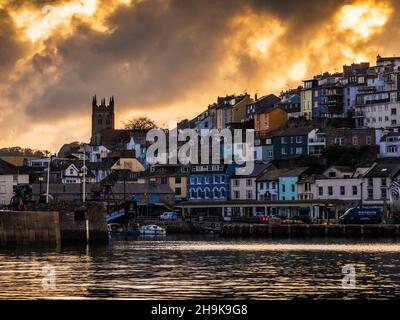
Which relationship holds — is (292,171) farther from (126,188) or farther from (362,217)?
(362,217)

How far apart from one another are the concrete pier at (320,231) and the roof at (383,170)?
26320mm

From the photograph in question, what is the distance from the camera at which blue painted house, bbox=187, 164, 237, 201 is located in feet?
540

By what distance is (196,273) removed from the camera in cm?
5162

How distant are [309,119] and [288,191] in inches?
1827

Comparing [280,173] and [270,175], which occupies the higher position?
[280,173]

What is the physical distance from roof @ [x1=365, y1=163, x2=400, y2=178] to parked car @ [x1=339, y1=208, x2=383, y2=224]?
19.1 meters

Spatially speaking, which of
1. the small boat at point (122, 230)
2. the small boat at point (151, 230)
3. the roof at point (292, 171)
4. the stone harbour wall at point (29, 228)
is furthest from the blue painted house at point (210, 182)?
the stone harbour wall at point (29, 228)

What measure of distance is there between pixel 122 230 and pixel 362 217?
26.0 meters

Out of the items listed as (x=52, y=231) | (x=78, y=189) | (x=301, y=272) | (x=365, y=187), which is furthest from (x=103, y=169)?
(x=301, y=272)

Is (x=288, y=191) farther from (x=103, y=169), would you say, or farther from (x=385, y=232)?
(x=103, y=169)

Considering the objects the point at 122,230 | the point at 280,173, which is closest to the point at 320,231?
the point at 122,230

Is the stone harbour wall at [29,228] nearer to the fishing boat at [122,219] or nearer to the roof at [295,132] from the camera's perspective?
the fishing boat at [122,219]

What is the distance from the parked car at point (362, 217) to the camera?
12000 centimetres
